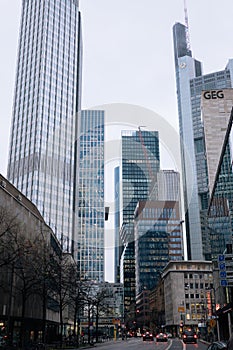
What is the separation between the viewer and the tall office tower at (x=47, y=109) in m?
158

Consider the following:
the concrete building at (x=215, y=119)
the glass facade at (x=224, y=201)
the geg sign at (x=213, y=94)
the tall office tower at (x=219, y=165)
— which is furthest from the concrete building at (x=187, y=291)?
the glass facade at (x=224, y=201)

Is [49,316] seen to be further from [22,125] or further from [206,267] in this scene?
[22,125]

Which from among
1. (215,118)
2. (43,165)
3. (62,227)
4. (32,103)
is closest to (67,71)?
(32,103)

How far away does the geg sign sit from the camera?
120 meters

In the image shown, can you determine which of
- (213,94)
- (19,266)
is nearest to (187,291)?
(213,94)

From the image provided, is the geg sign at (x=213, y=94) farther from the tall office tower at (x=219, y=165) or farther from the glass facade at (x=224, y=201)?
the glass facade at (x=224, y=201)

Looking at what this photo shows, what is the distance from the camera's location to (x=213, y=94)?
398ft

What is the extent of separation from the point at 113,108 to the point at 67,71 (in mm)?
138187

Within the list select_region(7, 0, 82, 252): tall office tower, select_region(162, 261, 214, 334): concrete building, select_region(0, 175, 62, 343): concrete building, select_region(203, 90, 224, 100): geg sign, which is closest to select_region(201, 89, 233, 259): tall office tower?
select_region(203, 90, 224, 100): geg sign

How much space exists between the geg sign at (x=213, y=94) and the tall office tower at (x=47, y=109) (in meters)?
66.1

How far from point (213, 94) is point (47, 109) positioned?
7627 centimetres

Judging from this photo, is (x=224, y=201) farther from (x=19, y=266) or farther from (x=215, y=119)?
(x=215, y=119)

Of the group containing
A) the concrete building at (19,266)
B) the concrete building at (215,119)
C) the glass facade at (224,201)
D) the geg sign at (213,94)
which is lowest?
the concrete building at (19,266)

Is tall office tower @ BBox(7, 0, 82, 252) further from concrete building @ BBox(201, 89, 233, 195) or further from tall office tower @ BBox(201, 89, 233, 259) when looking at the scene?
tall office tower @ BBox(201, 89, 233, 259)
